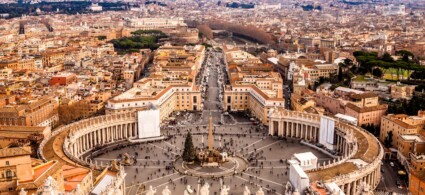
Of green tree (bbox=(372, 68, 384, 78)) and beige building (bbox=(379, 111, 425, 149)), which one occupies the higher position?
green tree (bbox=(372, 68, 384, 78))

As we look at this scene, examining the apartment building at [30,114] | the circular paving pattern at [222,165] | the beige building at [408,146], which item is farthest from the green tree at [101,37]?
the beige building at [408,146]

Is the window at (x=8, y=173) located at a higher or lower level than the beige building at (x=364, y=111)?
higher

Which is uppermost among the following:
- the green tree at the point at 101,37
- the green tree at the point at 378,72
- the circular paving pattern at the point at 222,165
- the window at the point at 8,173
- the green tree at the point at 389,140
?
the green tree at the point at 101,37

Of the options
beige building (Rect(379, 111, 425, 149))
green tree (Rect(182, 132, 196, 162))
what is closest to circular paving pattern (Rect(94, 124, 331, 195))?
green tree (Rect(182, 132, 196, 162))

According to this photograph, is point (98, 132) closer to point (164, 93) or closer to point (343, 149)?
point (164, 93)

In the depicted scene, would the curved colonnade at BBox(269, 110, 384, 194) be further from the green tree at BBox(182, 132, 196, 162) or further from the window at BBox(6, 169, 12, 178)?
the window at BBox(6, 169, 12, 178)

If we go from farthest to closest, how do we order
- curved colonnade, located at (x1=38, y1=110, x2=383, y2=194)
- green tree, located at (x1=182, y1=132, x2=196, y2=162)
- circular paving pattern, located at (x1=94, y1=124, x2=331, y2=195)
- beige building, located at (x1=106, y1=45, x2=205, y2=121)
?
beige building, located at (x1=106, y1=45, x2=205, y2=121) < green tree, located at (x1=182, y1=132, x2=196, y2=162) < circular paving pattern, located at (x1=94, y1=124, x2=331, y2=195) < curved colonnade, located at (x1=38, y1=110, x2=383, y2=194)

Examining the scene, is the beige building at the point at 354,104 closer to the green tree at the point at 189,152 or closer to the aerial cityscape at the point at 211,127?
the aerial cityscape at the point at 211,127
